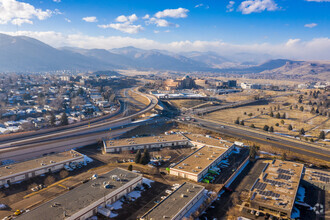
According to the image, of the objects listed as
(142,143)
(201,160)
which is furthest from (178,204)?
(142,143)

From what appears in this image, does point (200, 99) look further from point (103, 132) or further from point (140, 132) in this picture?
point (103, 132)

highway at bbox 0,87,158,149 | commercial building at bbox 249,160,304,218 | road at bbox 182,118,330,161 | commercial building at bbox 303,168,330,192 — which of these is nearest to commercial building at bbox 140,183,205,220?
commercial building at bbox 249,160,304,218

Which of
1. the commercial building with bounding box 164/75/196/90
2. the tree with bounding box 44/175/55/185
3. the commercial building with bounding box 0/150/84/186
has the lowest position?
the tree with bounding box 44/175/55/185

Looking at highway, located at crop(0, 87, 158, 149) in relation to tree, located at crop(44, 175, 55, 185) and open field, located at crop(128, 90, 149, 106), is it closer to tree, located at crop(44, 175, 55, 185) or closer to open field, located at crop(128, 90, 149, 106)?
tree, located at crop(44, 175, 55, 185)

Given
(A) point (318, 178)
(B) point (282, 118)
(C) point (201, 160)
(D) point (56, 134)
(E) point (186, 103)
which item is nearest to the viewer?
(A) point (318, 178)

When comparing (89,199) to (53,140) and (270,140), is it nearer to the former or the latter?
(53,140)

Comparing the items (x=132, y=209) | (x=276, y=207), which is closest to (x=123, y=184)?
(x=132, y=209)
